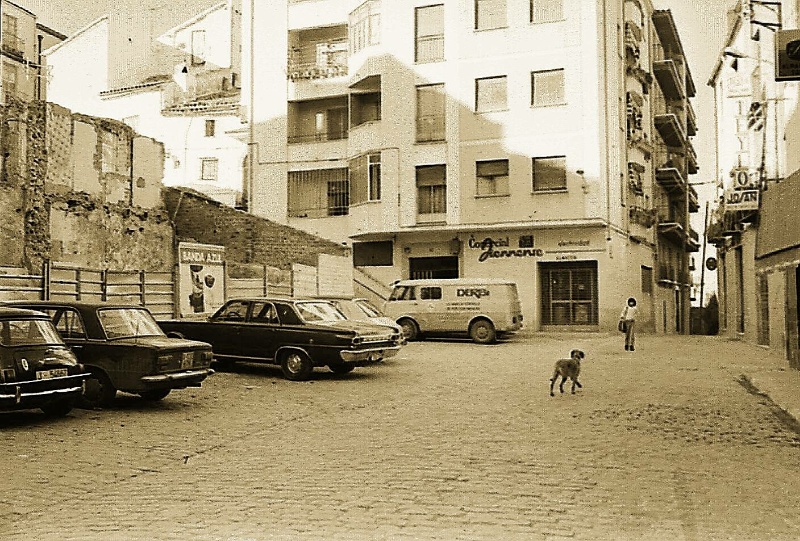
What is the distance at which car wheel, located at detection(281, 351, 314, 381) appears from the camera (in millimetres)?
15289

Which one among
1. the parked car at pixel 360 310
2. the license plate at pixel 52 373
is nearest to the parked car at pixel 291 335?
the parked car at pixel 360 310

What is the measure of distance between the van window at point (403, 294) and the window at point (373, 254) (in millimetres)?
8744

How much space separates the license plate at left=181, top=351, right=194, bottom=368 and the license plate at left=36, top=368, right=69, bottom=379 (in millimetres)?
1854

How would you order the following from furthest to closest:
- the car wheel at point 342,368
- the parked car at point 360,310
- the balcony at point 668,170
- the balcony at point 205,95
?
the balcony at point 205,95 < the balcony at point 668,170 < the parked car at point 360,310 < the car wheel at point 342,368

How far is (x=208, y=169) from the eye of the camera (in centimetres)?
4788

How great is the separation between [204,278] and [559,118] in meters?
17.4

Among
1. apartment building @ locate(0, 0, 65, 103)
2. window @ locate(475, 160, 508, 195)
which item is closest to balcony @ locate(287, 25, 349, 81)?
window @ locate(475, 160, 508, 195)

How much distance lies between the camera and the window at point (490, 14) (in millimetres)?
34812

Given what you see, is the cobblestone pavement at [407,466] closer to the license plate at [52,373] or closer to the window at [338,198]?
the license plate at [52,373]

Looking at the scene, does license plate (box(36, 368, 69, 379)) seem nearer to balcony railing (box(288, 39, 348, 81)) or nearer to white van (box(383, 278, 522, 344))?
white van (box(383, 278, 522, 344))

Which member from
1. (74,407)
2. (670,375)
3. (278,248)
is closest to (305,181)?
(278,248)

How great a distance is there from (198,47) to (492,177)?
24563mm

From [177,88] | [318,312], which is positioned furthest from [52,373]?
[177,88]

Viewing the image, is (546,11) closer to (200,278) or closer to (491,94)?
(491,94)
